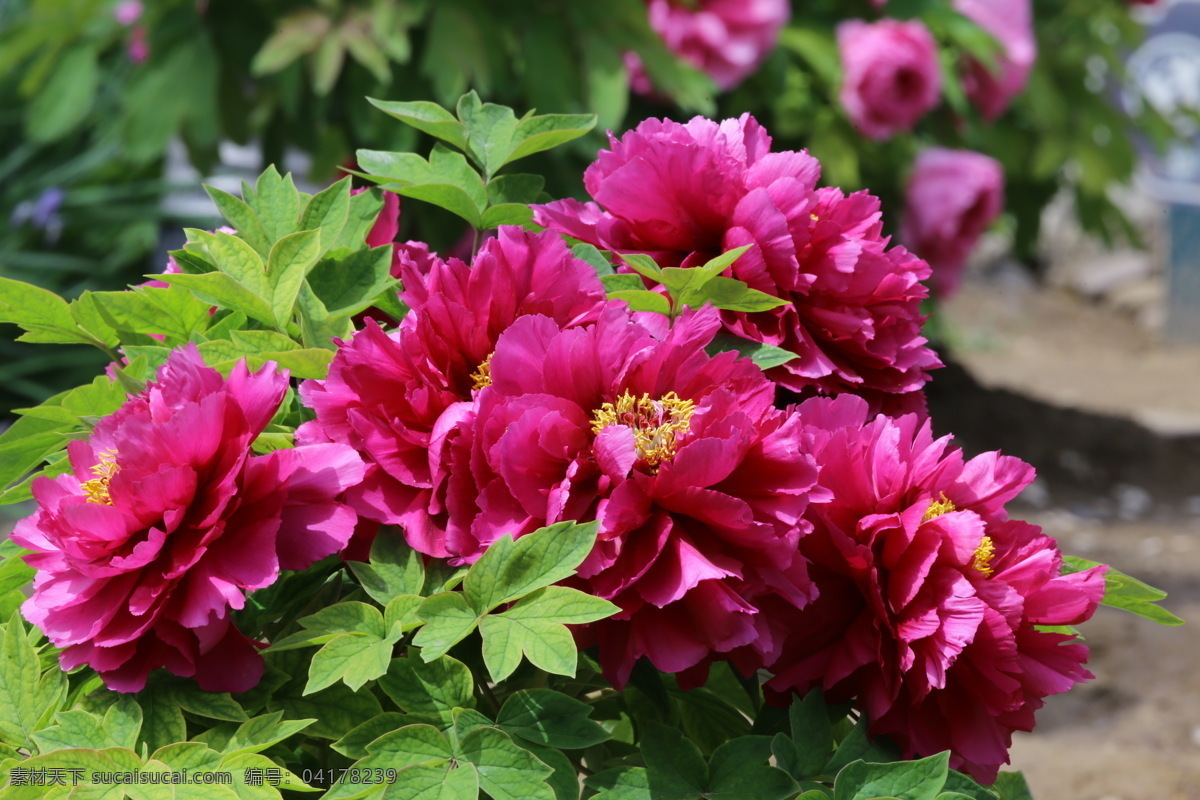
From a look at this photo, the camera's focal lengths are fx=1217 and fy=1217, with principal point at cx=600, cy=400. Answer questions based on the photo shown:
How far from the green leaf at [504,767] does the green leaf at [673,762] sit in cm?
7

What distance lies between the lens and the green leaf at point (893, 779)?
58 cm

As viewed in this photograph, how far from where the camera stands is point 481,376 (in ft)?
2.08

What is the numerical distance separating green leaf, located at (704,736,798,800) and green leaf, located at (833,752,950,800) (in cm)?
3

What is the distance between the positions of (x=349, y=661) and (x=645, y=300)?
0.24 m

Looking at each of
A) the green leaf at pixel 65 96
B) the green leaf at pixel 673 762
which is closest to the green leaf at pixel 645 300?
the green leaf at pixel 673 762

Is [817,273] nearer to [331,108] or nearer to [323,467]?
[323,467]

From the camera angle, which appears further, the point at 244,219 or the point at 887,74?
the point at 887,74

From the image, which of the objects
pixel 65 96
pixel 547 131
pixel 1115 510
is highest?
pixel 547 131

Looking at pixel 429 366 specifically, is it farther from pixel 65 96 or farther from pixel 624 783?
pixel 65 96

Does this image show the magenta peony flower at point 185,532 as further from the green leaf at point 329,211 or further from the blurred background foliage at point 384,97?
the blurred background foliage at point 384,97

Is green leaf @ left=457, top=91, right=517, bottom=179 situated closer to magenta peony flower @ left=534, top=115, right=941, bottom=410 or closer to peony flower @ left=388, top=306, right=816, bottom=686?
magenta peony flower @ left=534, top=115, right=941, bottom=410

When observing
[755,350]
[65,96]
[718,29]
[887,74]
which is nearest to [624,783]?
[755,350]

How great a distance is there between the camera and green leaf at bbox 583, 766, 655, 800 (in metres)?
0.59

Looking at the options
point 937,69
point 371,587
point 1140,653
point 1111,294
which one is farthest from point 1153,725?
point 1111,294
